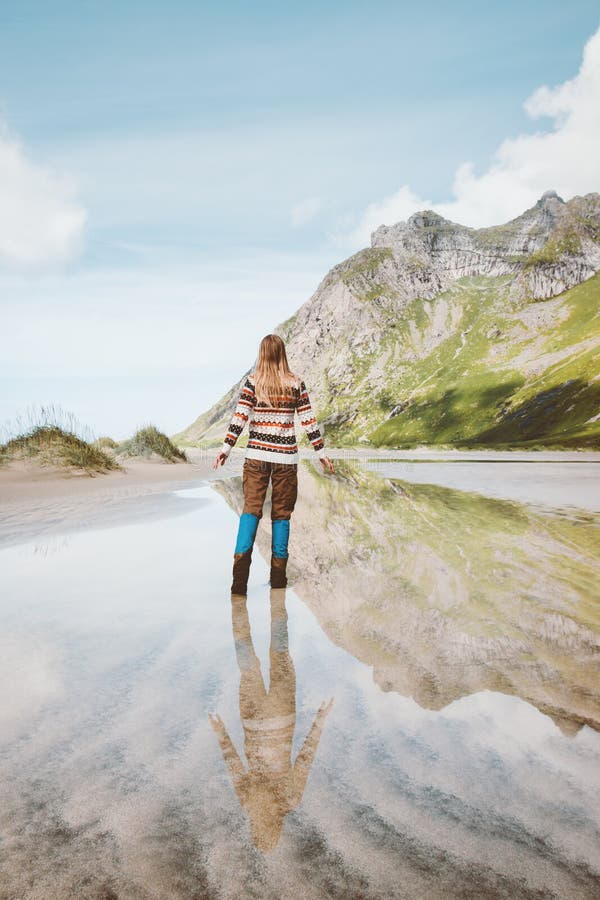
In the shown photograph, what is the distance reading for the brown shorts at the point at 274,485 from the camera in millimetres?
7816

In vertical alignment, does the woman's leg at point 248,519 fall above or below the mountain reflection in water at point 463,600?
above

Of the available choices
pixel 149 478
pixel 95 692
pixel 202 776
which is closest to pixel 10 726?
pixel 95 692

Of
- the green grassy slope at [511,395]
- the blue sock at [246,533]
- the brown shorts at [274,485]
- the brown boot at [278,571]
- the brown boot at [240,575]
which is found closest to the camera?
the brown boot at [240,575]

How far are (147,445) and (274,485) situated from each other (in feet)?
94.3

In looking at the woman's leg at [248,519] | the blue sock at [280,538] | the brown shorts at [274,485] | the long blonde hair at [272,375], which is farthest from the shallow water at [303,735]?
the long blonde hair at [272,375]

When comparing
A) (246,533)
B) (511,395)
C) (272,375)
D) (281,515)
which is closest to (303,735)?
(246,533)

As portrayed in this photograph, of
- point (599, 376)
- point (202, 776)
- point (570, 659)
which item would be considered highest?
point (599, 376)

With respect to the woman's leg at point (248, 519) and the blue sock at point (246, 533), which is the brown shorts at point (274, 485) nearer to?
the woman's leg at point (248, 519)

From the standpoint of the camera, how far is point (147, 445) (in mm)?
35312

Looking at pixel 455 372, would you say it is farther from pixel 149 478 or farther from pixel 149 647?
pixel 149 647

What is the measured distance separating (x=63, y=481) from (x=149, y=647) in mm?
18212

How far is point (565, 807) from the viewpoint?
2.67 m

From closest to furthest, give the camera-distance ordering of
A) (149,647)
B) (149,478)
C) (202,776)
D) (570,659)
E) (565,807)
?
(565,807)
(202,776)
(570,659)
(149,647)
(149,478)

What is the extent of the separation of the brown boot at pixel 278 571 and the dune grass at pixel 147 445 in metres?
28.4
